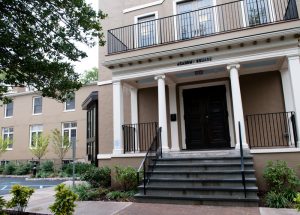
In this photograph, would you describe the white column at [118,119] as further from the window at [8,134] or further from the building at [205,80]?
the window at [8,134]

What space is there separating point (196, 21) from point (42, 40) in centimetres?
702

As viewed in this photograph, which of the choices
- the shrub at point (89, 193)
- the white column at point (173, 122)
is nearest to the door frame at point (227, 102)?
the white column at point (173, 122)

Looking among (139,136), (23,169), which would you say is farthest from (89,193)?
(23,169)

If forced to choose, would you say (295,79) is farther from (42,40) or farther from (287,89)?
(42,40)

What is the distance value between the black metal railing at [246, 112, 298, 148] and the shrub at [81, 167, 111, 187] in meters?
5.41

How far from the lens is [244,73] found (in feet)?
32.8

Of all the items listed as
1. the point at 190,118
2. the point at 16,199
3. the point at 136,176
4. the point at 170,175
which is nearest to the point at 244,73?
the point at 190,118

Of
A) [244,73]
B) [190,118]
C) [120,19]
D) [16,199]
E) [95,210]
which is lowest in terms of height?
[95,210]

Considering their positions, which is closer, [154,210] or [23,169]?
[154,210]

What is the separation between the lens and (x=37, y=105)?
2344 centimetres

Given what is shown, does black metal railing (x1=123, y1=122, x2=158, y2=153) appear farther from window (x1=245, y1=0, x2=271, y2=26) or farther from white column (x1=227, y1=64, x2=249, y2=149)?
window (x1=245, y1=0, x2=271, y2=26)

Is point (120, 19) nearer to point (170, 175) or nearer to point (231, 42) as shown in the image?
point (231, 42)

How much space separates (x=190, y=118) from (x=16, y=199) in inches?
273

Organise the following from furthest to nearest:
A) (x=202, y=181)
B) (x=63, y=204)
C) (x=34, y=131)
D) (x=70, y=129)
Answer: (x=34, y=131) → (x=70, y=129) → (x=202, y=181) → (x=63, y=204)
